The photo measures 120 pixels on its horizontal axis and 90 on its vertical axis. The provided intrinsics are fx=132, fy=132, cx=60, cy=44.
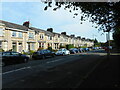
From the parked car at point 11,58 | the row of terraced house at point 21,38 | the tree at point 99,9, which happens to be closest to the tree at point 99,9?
the tree at point 99,9

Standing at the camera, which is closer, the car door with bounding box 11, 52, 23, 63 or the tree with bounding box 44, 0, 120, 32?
the tree with bounding box 44, 0, 120, 32

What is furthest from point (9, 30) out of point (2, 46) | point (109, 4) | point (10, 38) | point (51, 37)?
point (109, 4)

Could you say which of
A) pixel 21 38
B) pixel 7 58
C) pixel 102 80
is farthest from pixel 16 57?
pixel 21 38

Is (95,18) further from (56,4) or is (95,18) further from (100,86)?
(100,86)

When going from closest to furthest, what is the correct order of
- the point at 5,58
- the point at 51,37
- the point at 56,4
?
the point at 56,4 → the point at 5,58 → the point at 51,37

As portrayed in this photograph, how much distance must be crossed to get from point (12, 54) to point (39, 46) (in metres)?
24.3

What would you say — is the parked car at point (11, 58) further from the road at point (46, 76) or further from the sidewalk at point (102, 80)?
the sidewalk at point (102, 80)

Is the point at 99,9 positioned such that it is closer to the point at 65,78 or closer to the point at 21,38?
the point at 65,78

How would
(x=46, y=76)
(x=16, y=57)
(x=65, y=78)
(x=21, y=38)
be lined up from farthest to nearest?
(x=21, y=38) → (x=16, y=57) → (x=46, y=76) → (x=65, y=78)

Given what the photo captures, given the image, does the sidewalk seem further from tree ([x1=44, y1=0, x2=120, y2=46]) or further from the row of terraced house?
the row of terraced house

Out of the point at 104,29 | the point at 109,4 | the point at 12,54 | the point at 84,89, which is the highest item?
the point at 109,4

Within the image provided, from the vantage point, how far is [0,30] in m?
26.7

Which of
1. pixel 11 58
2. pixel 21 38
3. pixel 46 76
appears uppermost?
pixel 21 38

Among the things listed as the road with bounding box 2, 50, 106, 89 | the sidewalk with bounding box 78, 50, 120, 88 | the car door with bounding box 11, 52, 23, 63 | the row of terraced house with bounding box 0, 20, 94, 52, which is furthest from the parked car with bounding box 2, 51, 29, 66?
the row of terraced house with bounding box 0, 20, 94, 52
